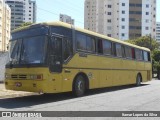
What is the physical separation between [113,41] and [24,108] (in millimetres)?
9706

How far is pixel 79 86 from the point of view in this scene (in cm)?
1556

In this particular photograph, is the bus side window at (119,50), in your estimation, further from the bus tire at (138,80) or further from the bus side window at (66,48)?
the bus side window at (66,48)

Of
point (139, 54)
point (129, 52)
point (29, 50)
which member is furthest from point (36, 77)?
point (139, 54)

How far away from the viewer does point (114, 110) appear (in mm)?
11047

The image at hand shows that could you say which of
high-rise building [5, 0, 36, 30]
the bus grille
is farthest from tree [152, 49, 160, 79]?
high-rise building [5, 0, 36, 30]

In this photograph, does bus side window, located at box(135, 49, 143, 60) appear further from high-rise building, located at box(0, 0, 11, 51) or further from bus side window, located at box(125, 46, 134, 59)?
high-rise building, located at box(0, 0, 11, 51)

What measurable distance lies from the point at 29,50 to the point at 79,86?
326cm

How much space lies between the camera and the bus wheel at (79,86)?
15.3m

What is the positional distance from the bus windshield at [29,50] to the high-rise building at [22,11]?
130645mm

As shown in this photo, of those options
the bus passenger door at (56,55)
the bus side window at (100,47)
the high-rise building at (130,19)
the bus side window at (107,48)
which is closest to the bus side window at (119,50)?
the bus side window at (107,48)

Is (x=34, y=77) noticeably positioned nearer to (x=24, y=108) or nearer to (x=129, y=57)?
(x=24, y=108)

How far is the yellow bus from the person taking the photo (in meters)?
13.3

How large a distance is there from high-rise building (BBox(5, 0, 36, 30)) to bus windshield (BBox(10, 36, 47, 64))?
5144 inches

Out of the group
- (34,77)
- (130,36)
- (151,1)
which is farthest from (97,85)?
(151,1)
